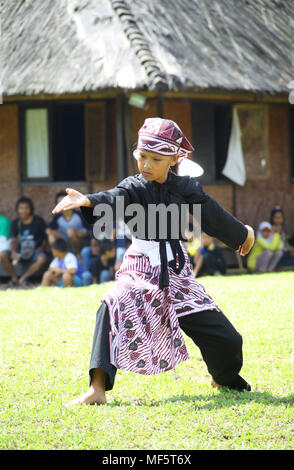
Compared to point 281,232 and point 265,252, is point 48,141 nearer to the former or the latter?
point 265,252

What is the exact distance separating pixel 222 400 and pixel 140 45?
731 centimetres

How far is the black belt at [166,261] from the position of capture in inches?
168

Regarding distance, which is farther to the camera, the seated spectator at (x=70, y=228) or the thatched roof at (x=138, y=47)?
the seated spectator at (x=70, y=228)

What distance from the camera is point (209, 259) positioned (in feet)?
34.6

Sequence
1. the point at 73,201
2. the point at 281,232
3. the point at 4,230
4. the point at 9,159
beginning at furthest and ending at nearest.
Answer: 1. the point at 9,159
2. the point at 281,232
3. the point at 4,230
4. the point at 73,201

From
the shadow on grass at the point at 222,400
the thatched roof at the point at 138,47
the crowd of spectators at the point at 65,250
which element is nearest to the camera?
the shadow on grass at the point at 222,400

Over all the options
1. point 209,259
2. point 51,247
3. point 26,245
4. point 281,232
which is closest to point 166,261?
point 51,247

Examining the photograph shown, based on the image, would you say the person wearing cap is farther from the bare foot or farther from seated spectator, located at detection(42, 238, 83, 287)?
seated spectator, located at detection(42, 238, 83, 287)

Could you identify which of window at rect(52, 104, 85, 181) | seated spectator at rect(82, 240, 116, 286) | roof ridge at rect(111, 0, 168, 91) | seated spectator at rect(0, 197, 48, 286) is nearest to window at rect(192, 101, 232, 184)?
roof ridge at rect(111, 0, 168, 91)

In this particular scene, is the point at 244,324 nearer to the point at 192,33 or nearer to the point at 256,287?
the point at 256,287

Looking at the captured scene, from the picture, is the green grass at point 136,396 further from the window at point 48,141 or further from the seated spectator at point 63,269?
the window at point 48,141

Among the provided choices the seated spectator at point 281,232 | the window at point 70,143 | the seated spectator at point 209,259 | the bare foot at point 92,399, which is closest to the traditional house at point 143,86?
the seated spectator at point 281,232

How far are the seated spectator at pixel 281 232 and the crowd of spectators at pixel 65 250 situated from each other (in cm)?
138

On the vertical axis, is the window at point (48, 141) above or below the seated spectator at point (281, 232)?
above
